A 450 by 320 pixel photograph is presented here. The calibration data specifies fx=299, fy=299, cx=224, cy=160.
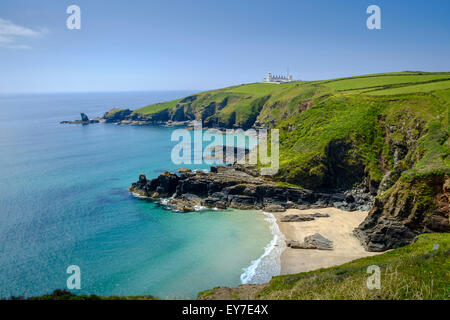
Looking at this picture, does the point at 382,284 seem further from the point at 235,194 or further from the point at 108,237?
the point at 235,194

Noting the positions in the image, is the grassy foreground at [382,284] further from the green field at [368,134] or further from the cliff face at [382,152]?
the green field at [368,134]

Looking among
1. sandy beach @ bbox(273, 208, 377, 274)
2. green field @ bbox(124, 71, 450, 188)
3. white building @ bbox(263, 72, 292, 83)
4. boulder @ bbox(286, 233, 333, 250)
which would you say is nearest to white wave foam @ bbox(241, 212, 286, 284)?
sandy beach @ bbox(273, 208, 377, 274)

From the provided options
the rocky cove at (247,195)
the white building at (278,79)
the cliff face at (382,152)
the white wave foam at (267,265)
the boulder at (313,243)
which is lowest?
the white wave foam at (267,265)

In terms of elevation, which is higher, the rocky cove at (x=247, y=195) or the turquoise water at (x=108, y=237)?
the rocky cove at (x=247, y=195)

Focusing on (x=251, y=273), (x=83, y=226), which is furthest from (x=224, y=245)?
(x=83, y=226)

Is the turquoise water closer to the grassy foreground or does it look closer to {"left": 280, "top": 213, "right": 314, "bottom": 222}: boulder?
{"left": 280, "top": 213, "right": 314, "bottom": 222}: boulder

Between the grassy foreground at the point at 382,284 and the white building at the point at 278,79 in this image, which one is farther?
the white building at the point at 278,79

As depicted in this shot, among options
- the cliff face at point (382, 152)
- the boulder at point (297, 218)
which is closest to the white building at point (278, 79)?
the cliff face at point (382, 152)
